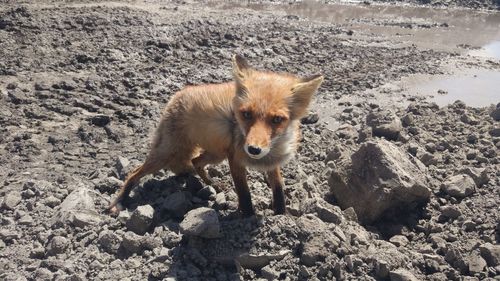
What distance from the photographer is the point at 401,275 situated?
4.29 m

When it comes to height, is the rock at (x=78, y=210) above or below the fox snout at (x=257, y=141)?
below

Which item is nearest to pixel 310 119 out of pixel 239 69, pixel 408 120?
pixel 408 120

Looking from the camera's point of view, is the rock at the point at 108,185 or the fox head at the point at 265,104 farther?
the rock at the point at 108,185

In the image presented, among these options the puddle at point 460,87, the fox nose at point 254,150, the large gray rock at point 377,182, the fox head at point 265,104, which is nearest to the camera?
the fox nose at point 254,150

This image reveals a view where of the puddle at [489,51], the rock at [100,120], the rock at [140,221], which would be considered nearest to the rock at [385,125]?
the rock at [100,120]

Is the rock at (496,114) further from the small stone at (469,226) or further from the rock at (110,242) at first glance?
the rock at (110,242)

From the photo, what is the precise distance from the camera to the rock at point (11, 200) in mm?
5227

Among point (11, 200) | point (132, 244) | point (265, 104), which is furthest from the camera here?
point (11, 200)

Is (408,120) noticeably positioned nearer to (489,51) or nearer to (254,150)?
(254,150)

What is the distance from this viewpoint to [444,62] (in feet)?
43.3

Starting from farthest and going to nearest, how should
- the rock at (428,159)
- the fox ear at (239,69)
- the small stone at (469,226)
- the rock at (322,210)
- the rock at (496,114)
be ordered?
the rock at (496,114) → the rock at (428,159) → the small stone at (469,226) → the rock at (322,210) → the fox ear at (239,69)

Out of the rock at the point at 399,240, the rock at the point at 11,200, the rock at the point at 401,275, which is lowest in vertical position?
the rock at the point at 399,240

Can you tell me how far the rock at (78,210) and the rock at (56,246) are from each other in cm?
26

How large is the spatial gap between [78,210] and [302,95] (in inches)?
93.4
